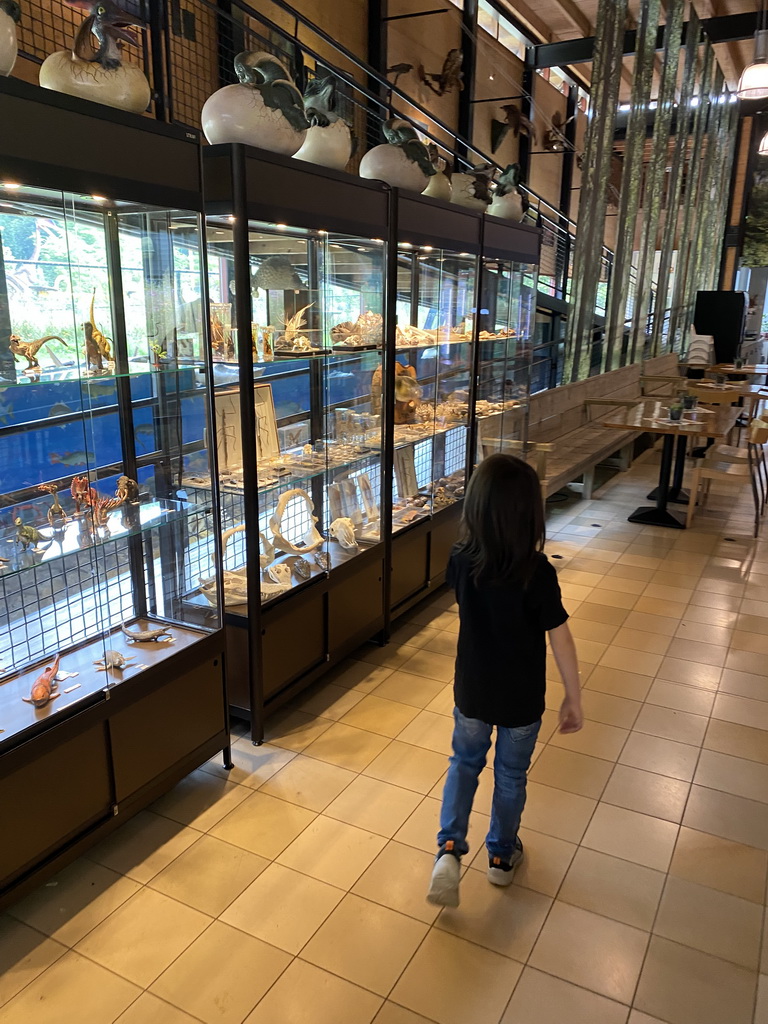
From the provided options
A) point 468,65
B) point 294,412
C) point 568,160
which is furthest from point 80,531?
point 568,160

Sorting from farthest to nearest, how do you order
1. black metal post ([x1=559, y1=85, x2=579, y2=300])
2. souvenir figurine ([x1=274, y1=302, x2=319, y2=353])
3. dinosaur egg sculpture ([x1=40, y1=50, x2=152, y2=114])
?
black metal post ([x1=559, y1=85, x2=579, y2=300]) → souvenir figurine ([x1=274, y1=302, x2=319, y2=353]) → dinosaur egg sculpture ([x1=40, y1=50, x2=152, y2=114])

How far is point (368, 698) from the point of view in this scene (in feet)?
12.1

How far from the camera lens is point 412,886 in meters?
2.49

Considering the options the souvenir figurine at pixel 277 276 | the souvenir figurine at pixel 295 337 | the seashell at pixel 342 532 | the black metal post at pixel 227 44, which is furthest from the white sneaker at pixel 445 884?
the black metal post at pixel 227 44

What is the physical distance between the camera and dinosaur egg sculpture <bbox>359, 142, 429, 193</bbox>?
12.0 ft

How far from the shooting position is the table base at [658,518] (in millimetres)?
6633

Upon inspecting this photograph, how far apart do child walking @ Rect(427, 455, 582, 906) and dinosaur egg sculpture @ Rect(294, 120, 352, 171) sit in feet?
6.13

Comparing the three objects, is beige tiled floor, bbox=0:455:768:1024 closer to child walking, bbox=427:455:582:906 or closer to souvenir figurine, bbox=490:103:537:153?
child walking, bbox=427:455:582:906

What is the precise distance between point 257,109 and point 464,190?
7.16 ft

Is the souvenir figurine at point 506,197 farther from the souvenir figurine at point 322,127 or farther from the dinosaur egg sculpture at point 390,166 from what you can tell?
the souvenir figurine at point 322,127

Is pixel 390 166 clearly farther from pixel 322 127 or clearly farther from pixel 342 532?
pixel 342 532

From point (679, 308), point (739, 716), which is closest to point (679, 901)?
point (739, 716)

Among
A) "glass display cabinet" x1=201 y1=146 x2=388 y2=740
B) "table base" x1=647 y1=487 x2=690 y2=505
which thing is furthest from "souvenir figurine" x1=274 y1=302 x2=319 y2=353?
"table base" x1=647 y1=487 x2=690 y2=505

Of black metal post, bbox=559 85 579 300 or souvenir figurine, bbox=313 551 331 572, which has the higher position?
black metal post, bbox=559 85 579 300
